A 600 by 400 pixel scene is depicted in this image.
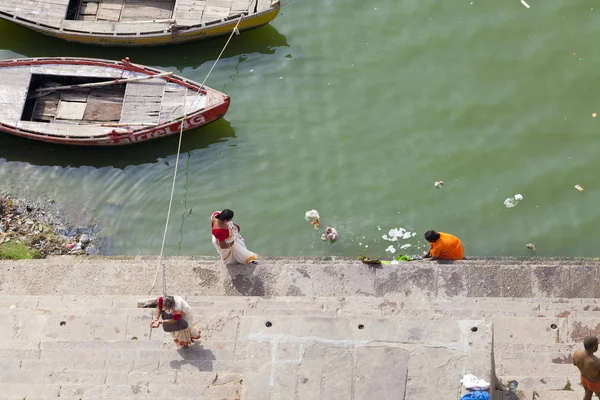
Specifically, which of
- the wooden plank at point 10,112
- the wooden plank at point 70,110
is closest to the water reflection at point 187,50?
the wooden plank at point 70,110

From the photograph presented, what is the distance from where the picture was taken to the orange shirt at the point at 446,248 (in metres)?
12.0

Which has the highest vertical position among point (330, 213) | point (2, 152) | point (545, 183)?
point (545, 183)

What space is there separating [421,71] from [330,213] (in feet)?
10.8

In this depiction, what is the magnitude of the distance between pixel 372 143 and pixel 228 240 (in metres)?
3.82

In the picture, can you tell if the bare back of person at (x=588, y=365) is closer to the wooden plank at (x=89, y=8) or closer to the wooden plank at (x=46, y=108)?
the wooden plank at (x=46, y=108)

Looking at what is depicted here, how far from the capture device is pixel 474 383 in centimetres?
847

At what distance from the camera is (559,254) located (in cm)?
1316

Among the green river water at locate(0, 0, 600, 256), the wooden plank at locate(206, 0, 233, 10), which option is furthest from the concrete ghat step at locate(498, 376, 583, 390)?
the wooden plank at locate(206, 0, 233, 10)

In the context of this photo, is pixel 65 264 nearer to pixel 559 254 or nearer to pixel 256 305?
pixel 256 305

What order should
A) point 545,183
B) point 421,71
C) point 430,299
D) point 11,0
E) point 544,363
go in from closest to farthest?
point 544,363 → point 430,299 → point 545,183 → point 421,71 → point 11,0

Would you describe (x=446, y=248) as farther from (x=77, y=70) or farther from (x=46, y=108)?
(x=46, y=108)

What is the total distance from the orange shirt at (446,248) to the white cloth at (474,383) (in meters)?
3.60

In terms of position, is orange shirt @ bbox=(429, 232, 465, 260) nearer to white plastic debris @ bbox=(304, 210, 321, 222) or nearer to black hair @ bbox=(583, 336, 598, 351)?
white plastic debris @ bbox=(304, 210, 321, 222)

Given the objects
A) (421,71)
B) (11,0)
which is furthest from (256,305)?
(11,0)
